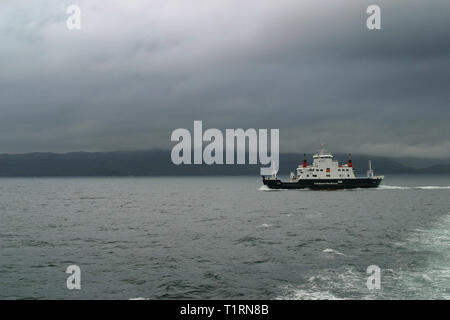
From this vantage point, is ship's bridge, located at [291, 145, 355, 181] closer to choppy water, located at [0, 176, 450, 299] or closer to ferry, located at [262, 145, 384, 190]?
ferry, located at [262, 145, 384, 190]

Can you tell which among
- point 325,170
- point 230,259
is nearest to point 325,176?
point 325,170

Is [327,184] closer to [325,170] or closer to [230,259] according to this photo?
[325,170]

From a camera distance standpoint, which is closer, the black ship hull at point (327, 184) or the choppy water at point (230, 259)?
the choppy water at point (230, 259)

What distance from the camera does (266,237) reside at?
114 feet

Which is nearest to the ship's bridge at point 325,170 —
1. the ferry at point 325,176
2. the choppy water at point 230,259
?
the ferry at point 325,176

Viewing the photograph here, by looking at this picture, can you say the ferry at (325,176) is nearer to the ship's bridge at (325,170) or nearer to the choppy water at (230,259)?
the ship's bridge at (325,170)

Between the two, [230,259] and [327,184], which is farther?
[327,184]

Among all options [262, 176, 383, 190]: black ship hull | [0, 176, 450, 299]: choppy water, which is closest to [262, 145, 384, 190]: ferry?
[262, 176, 383, 190]: black ship hull

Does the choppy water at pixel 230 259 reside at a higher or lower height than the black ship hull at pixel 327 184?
lower

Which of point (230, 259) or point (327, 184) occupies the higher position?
point (327, 184)
